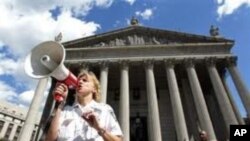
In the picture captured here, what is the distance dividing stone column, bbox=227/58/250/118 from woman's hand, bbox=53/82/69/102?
93.8ft

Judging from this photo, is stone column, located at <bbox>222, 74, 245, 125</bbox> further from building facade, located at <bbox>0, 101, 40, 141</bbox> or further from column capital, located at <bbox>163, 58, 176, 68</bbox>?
building facade, located at <bbox>0, 101, 40, 141</bbox>

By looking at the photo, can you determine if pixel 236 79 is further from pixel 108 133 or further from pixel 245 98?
pixel 108 133

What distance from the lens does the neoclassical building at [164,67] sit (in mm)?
32188

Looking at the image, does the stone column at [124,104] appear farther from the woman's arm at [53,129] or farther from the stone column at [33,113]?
the woman's arm at [53,129]

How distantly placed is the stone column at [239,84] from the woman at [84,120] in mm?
28242

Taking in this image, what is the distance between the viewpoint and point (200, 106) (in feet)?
99.2

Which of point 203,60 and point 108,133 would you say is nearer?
point 108,133

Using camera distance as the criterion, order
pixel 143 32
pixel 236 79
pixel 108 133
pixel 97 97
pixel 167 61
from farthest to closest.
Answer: pixel 143 32, pixel 167 61, pixel 236 79, pixel 97 97, pixel 108 133

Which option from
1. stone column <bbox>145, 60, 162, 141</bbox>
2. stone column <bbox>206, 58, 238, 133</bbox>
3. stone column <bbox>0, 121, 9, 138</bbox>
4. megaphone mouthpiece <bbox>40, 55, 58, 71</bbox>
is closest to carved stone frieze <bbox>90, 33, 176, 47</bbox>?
stone column <bbox>145, 60, 162, 141</bbox>

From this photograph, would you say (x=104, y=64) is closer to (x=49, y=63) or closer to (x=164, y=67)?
(x=164, y=67)

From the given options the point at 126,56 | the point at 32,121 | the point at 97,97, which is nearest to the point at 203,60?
the point at 126,56

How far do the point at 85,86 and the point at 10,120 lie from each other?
8975 centimetres

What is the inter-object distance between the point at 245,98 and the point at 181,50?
9.16 meters

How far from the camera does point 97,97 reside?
4477mm
